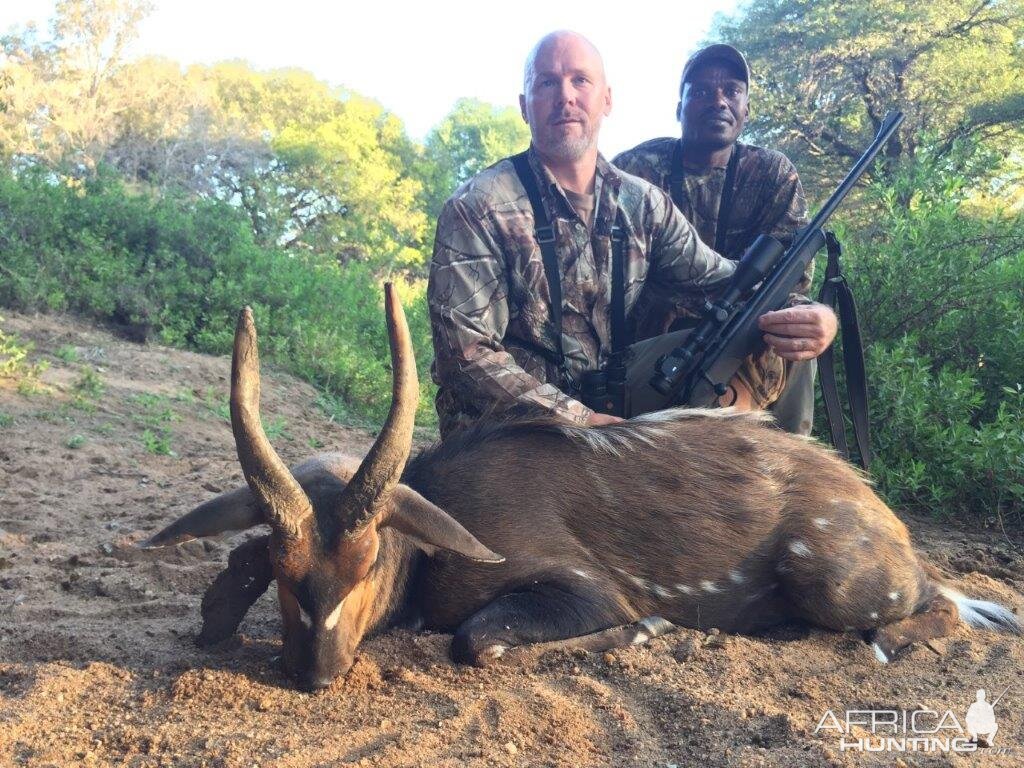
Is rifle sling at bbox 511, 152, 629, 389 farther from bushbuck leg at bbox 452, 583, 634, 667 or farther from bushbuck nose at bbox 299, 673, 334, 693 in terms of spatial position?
bushbuck nose at bbox 299, 673, 334, 693

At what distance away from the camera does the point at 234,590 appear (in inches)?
143

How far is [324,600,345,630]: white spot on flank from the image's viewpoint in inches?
126

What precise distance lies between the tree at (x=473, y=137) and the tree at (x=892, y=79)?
2614 centimetres

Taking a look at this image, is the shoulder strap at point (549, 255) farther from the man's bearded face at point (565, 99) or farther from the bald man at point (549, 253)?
the man's bearded face at point (565, 99)

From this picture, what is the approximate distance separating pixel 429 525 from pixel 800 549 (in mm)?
1680

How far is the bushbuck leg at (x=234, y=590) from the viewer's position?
3.59 meters

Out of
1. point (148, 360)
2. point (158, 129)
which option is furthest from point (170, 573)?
point (158, 129)

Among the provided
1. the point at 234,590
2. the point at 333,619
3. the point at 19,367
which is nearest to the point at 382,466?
the point at 333,619

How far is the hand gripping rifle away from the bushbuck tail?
75 centimetres

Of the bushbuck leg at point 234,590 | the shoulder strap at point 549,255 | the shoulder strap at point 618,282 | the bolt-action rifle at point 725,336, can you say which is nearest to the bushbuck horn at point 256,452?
the bushbuck leg at point 234,590

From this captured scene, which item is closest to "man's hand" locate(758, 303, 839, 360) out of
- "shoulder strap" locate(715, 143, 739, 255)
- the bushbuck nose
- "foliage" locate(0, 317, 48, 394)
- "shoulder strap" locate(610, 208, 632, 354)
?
"shoulder strap" locate(610, 208, 632, 354)

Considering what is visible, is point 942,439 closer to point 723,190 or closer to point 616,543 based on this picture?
point 723,190

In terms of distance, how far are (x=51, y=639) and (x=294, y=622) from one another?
105 cm

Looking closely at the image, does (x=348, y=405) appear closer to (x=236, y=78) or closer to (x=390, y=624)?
(x=390, y=624)
